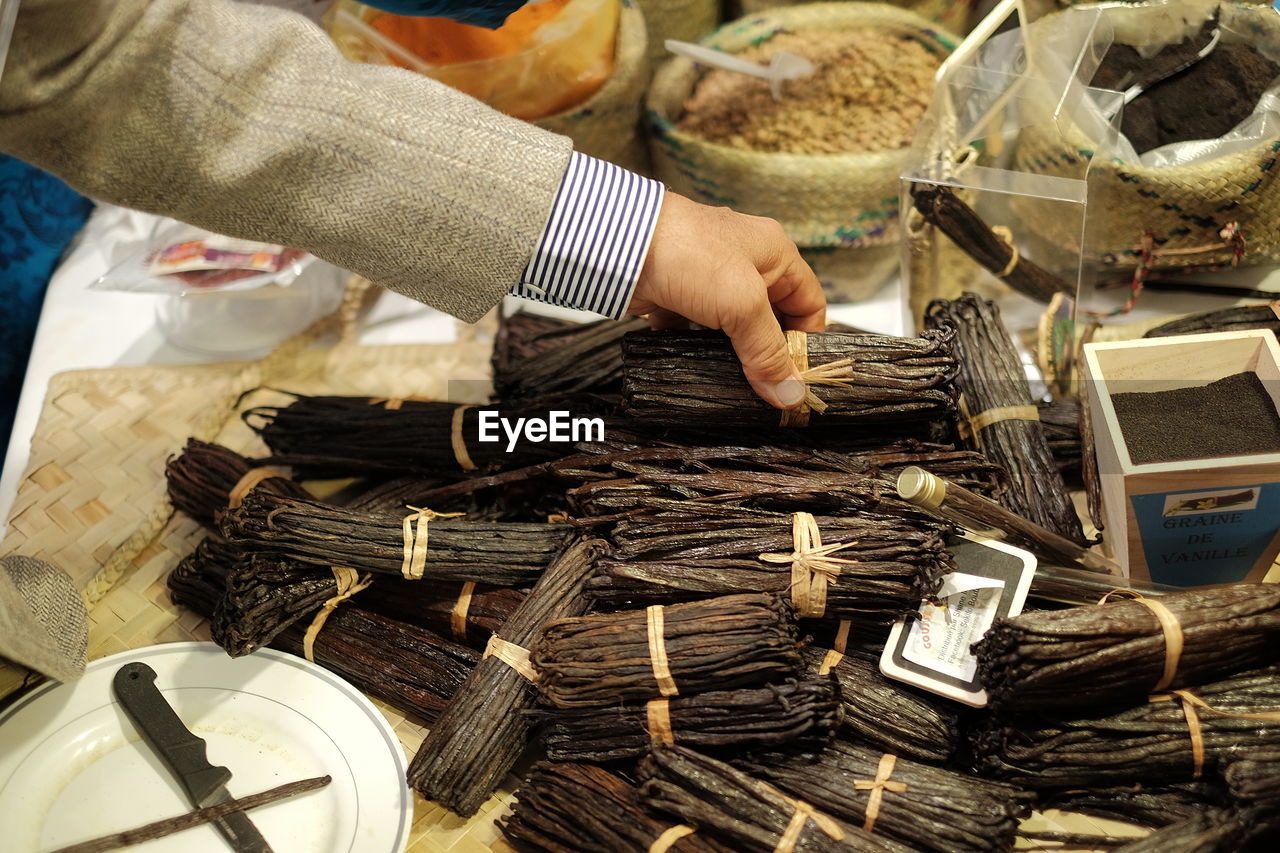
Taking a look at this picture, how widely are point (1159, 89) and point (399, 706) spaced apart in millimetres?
2327

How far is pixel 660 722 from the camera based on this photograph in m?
1.54

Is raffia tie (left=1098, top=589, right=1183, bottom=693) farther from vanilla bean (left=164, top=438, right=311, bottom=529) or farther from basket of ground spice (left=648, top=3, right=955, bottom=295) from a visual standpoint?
vanilla bean (left=164, top=438, right=311, bottom=529)

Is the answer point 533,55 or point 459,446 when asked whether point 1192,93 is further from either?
point 459,446

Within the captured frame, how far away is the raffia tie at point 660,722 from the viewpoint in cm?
154

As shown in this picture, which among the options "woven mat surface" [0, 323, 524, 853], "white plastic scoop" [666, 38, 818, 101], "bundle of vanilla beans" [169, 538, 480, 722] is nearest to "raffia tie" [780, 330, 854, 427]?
"bundle of vanilla beans" [169, 538, 480, 722]

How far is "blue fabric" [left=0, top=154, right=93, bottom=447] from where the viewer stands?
2.66 m

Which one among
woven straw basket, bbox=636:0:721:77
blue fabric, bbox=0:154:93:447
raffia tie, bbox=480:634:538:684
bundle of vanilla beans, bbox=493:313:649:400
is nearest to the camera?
raffia tie, bbox=480:634:538:684

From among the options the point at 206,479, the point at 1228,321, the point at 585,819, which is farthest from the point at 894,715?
the point at 206,479

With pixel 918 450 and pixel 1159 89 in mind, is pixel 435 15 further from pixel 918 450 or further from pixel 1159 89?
pixel 1159 89

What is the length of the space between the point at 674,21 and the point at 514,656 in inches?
89.8

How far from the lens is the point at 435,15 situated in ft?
7.82

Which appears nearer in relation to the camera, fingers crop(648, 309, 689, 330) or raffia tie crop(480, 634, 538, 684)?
raffia tie crop(480, 634, 538, 684)

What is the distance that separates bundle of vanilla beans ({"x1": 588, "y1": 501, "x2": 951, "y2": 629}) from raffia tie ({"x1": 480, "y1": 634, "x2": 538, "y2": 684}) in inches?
6.8

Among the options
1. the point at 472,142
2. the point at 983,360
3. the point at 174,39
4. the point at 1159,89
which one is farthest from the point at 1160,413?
the point at 174,39
